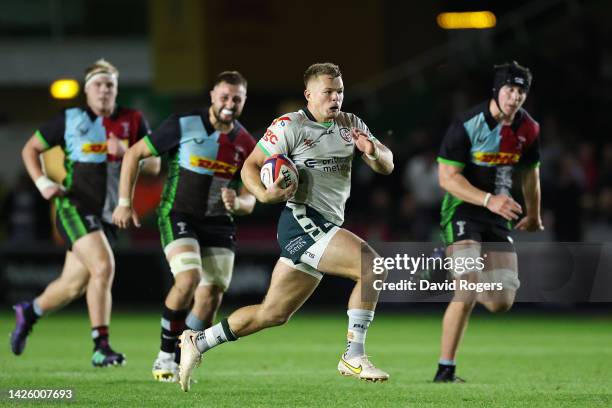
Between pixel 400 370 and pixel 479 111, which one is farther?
pixel 400 370

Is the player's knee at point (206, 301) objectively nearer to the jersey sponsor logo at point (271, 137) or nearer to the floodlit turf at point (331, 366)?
the floodlit turf at point (331, 366)

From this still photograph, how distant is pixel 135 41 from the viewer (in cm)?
3005

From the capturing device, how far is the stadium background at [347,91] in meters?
18.2

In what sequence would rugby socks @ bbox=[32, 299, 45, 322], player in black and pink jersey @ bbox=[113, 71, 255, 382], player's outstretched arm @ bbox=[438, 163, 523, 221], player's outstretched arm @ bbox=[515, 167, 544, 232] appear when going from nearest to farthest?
player's outstretched arm @ bbox=[438, 163, 523, 221] < player in black and pink jersey @ bbox=[113, 71, 255, 382] < player's outstretched arm @ bbox=[515, 167, 544, 232] < rugby socks @ bbox=[32, 299, 45, 322]

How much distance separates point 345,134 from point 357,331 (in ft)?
4.32

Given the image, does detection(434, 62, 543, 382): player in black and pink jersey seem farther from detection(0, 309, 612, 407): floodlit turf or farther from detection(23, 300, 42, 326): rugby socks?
detection(23, 300, 42, 326): rugby socks

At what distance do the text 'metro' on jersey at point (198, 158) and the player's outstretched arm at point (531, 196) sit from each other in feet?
7.18

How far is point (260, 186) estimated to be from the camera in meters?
8.24

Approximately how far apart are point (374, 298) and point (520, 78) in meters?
2.25

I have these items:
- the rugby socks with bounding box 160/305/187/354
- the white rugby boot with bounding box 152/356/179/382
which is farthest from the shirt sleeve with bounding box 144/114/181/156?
the white rugby boot with bounding box 152/356/179/382

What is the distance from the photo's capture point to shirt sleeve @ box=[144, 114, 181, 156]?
10.0 metres

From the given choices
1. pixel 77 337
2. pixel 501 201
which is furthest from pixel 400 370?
pixel 77 337

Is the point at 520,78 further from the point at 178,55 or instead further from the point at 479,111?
the point at 178,55

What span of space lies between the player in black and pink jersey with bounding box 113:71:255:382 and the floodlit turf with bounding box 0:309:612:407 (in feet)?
1.72
